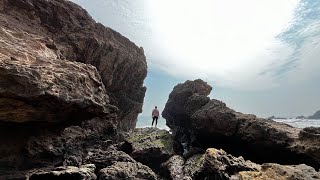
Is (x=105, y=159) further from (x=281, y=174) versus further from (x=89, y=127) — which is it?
(x=281, y=174)

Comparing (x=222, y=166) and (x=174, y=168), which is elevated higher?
(x=222, y=166)

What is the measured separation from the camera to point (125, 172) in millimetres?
23516

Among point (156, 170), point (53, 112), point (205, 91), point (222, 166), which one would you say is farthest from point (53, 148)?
point (205, 91)

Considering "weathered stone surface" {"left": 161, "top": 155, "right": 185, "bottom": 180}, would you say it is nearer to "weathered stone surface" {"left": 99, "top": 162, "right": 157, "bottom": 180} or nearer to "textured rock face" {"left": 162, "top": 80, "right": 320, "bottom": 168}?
"textured rock face" {"left": 162, "top": 80, "right": 320, "bottom": 168}

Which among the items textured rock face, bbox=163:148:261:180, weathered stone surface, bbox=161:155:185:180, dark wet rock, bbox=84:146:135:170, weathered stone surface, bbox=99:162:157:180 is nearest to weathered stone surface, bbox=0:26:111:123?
dark wet rock, bbox=84:146:135:170

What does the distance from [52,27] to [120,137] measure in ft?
60.4

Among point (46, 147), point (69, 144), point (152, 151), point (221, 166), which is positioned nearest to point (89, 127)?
point (69, 144)

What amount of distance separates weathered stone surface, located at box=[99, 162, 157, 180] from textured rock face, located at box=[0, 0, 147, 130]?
20.3ft

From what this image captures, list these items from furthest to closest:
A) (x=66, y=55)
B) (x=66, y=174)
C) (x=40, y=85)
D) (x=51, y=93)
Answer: (x=66, y=55), (x=51, y=93), (x=40, y=85), (x=66, y=174)

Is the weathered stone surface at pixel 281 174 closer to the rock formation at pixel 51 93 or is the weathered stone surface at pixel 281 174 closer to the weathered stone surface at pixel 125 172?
the weathered stone surface at pixel 125 172

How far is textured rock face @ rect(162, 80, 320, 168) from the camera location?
92.6 ft

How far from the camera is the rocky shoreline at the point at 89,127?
21.8 m

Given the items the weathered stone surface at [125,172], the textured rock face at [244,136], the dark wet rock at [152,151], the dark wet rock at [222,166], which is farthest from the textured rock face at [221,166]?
the dark wet rock at [152,151]

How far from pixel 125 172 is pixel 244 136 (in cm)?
1494
